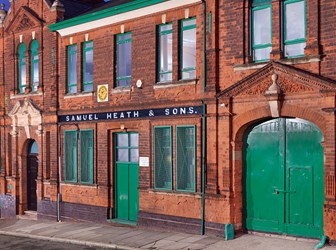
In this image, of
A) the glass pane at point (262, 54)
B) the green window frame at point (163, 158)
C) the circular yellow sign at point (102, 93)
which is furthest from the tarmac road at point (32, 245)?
the glass pane at point (262, 54)

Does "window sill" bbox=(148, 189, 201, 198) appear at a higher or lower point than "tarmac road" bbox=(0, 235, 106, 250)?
higher

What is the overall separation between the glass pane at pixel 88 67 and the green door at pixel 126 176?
2513 mm

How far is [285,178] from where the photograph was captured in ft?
43.3

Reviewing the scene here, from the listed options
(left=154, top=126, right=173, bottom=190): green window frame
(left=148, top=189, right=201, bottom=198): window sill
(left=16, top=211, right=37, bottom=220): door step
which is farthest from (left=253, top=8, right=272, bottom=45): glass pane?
(left=16, top=211, right=37, bottom=220): door step

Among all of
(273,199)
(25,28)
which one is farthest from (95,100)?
(273,199)

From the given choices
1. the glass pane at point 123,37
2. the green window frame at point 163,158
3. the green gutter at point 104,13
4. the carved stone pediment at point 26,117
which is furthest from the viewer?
the carved stone pediment at point 26,117

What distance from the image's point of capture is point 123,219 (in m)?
17.5

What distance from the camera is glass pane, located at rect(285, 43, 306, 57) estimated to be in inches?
505

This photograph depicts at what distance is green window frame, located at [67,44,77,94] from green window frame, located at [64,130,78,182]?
1.63 metres

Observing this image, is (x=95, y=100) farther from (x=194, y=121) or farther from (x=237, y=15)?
(x=237, y=15)

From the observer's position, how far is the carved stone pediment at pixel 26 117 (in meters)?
20.4

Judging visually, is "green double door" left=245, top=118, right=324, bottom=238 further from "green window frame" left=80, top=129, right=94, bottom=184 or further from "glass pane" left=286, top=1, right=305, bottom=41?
"green window frame" left=80, top=129, right=94, bottom=184

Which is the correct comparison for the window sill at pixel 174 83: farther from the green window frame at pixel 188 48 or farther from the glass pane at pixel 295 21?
the glass pane at pixel 295 21

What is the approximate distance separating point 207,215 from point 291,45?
5182 mm
